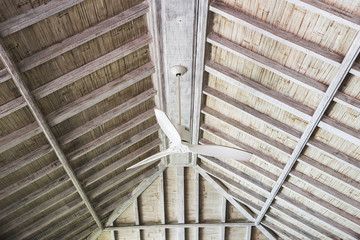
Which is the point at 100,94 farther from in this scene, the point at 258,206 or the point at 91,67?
the point at 258,206

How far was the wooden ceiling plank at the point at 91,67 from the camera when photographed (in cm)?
447

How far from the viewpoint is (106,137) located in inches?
234

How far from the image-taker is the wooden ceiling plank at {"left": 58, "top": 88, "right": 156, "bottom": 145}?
214 inches

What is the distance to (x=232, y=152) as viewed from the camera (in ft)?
13.7

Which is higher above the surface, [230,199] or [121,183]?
[121,183]

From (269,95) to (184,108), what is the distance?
143 cm

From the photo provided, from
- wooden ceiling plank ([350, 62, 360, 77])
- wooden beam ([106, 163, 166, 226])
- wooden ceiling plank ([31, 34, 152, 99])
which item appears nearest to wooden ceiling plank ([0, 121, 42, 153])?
wooden ceiling plank ([31, 34, 152, 99])

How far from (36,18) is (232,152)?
8.89 feet

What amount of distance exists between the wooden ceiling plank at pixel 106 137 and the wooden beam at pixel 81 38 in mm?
2119

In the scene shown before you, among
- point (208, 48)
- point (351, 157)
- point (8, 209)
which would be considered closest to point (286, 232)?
point (351, 157)

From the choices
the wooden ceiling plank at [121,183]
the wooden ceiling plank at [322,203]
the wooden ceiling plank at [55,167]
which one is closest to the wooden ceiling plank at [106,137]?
the wooden ceiling plank at [55,167]

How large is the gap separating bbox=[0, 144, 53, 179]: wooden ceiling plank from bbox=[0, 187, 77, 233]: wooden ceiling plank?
4.67 feet

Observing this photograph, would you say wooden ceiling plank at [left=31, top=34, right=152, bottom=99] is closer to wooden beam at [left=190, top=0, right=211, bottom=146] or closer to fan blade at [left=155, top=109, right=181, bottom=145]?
wooden beam at [left=190, top=0, right=211, bottom=146]

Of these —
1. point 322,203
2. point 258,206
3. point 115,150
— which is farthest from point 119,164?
point 322,203
